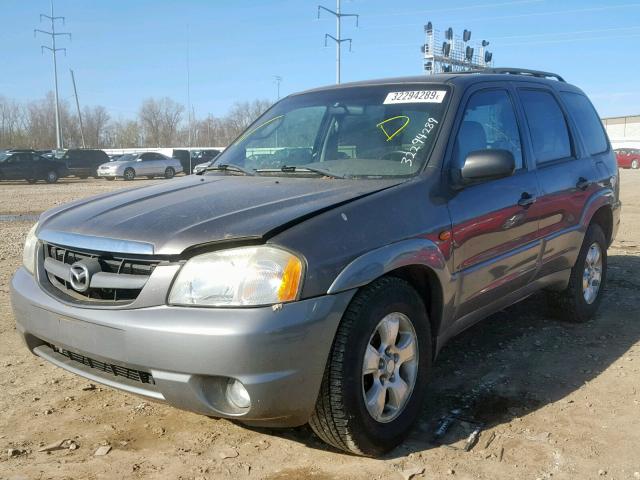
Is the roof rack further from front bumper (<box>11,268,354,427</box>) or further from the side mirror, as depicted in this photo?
front bumper (<box>11,268,354,427</box>)

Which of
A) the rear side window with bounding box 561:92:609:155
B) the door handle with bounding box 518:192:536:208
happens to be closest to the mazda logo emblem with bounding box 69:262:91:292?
the door handle with bounding box 518:192:536:208

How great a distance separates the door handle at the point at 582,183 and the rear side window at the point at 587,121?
41 centimetres

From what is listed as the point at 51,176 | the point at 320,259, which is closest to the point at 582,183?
the point at 320,259

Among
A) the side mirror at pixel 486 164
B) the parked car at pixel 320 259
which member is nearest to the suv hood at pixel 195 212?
the parked car at pixel 320 259

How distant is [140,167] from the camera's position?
108 ft

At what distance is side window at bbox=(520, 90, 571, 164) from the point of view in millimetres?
4250

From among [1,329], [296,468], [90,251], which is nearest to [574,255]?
[296,468]

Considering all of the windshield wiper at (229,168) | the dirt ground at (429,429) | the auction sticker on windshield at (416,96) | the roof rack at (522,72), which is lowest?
the dirt ground at (429,429)

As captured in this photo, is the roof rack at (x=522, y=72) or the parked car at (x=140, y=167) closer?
the roof rack at (x=522, y=72)

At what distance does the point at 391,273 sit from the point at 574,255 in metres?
2.35

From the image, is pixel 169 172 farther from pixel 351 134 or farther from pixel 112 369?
pixel 112 369

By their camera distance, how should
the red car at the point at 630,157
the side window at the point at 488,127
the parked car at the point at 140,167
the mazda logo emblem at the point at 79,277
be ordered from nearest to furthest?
the mazda logo emblem at the point at 79,277 → the side window at the point at 488,127 → the parked car at the point at 140,167 → the red car at the point at 630,157

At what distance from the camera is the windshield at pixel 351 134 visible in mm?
3439

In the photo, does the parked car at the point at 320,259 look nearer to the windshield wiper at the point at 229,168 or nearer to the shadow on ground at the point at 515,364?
the windshield wiper at the point at 229,168
